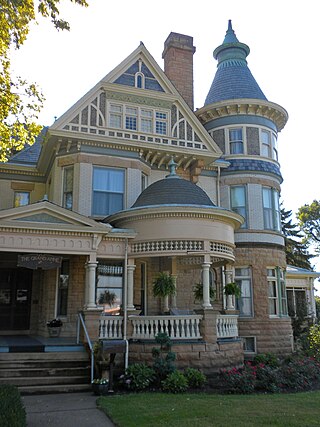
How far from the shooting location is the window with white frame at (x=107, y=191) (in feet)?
56.3

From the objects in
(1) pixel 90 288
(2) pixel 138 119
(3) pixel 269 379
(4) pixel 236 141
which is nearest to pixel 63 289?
Result: (1) pixel 90 288

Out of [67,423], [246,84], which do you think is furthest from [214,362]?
[246,84]

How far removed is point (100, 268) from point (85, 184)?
3218 mm

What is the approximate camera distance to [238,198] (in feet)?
66.5

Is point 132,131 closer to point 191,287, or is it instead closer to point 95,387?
point 191,287

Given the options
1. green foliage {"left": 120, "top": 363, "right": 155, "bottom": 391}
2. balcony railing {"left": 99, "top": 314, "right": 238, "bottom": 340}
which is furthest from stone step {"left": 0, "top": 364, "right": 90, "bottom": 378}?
balcony railing {"left": 99, "top": 314, "right": 238, "bottom": 340}

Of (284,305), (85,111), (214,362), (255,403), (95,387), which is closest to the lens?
(255,403)

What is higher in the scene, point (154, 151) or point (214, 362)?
point (154, 151)

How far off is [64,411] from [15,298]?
9.26 metres

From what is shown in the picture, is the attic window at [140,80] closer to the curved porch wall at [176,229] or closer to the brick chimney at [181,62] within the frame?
the brick chimney at [181,62]

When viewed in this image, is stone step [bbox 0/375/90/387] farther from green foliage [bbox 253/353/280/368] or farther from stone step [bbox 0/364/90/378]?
green foliage [bbox 253/353/280/368]

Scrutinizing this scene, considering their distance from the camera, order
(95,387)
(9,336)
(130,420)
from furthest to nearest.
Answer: (9,336), (95,387), (130,420)

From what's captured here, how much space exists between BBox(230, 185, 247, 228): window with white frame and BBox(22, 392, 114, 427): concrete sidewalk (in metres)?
11.5

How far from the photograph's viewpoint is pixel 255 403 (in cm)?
1002
